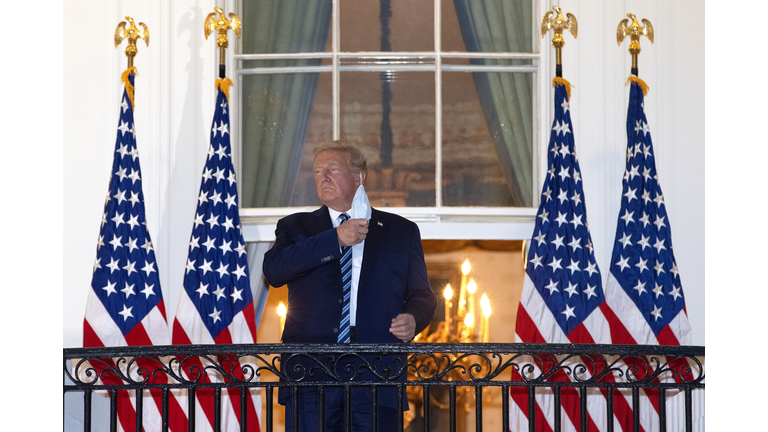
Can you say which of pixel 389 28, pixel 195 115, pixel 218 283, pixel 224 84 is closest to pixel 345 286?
pixel 218 283

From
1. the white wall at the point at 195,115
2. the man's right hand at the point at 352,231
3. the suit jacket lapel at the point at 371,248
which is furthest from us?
the white wall at the point at 195,115

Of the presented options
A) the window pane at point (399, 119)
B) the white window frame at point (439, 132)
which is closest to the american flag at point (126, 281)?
the white window frame at point (439, 132)

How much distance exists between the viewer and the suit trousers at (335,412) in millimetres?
2939

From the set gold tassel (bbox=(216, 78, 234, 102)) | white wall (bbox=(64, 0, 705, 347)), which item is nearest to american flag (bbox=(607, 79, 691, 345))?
white wall (bbox=(64, 0, 705, 347))

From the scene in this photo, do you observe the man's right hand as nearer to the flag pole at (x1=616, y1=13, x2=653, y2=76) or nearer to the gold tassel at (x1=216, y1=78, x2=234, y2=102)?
the gold tassel at (x1=216, y1=78, x2=234, y2=102)

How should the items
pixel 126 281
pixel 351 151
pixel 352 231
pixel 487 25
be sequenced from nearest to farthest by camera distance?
pixel 352 231, pixel 351 151, pixel 126 281, pixel 487 25

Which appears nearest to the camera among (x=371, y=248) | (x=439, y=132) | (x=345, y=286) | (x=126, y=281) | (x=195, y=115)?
(x=345, y=286)

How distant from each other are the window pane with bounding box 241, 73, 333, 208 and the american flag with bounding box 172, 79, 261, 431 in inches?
18.6

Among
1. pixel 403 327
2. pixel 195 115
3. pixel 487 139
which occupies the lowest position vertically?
pixel 403 327

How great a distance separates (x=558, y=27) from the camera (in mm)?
4312

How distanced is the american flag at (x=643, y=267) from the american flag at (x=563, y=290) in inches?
4.3

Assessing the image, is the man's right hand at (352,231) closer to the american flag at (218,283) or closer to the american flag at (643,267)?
the american flag at (218,283)

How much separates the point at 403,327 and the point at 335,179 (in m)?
0.73

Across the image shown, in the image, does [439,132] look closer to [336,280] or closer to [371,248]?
[371,248]
